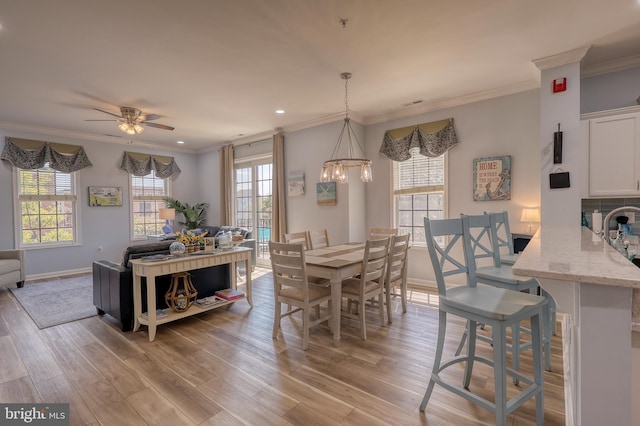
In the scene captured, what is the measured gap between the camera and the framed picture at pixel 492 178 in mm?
4070

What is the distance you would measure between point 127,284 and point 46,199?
431 cm

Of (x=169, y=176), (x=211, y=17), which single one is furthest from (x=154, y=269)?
(x=169, y=176)

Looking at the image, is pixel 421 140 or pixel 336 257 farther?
pixel 421 140

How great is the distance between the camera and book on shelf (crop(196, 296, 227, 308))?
11.7 feet

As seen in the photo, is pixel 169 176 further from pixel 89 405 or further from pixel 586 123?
pixel 586 123

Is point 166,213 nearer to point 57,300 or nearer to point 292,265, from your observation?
point 57,300

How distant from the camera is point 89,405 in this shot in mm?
2053

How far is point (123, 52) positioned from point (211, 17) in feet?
3.87

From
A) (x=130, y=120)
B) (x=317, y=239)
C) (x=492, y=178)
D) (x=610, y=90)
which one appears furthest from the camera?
(x=130, y=120)

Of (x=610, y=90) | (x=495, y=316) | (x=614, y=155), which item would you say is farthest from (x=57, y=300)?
(x=610, y=90)

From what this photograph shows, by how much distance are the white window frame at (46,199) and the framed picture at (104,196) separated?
0.85 feet

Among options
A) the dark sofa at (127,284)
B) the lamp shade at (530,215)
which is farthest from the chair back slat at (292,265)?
the lamp shade at (530,215)

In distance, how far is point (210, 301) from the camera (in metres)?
3.66

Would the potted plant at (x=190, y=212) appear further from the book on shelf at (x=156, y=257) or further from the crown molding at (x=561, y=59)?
the crown molding at (x=561, y=59)
